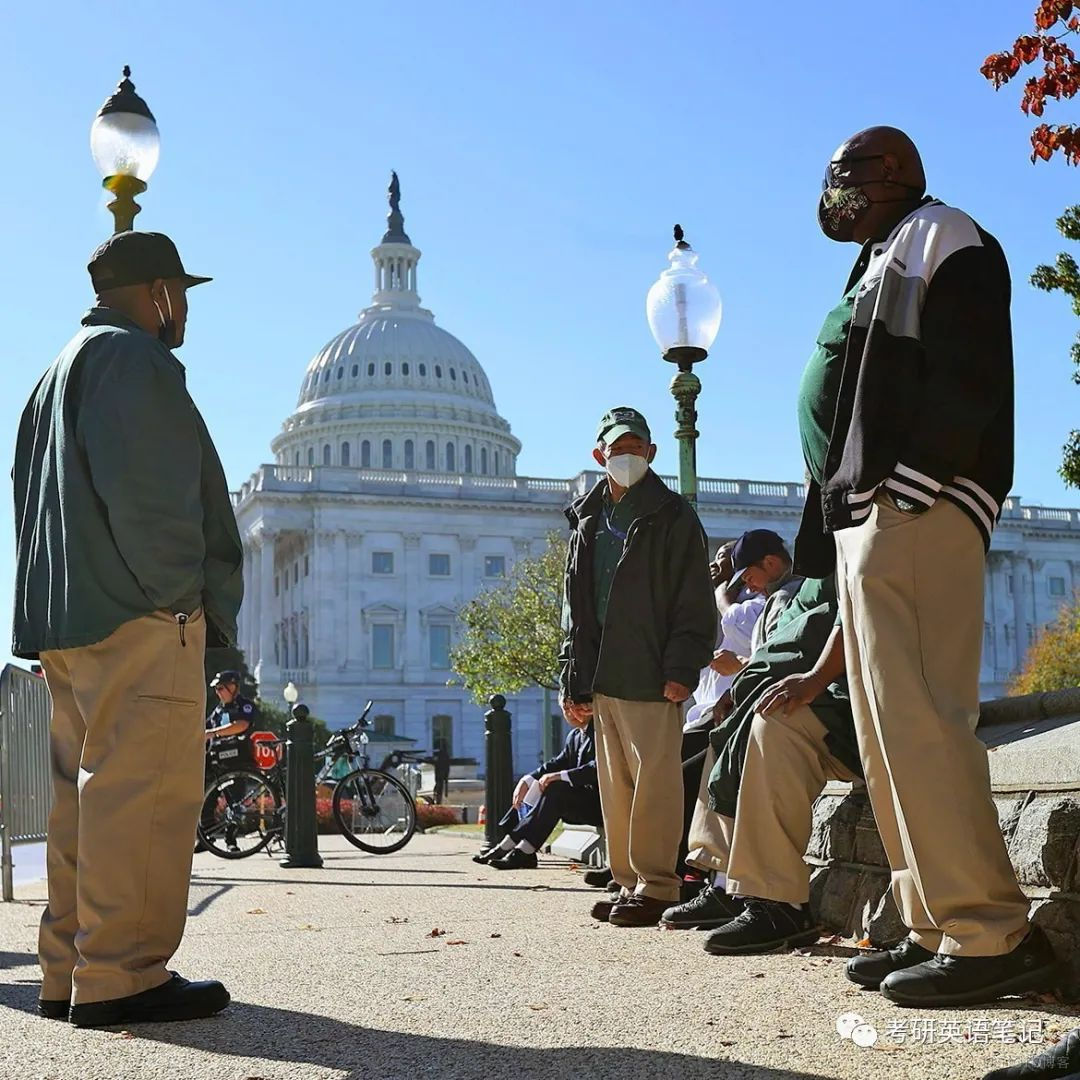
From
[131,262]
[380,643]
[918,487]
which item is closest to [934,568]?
[918,487]

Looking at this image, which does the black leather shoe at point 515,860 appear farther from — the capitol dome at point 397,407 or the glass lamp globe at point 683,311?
the capitol dome at point 397,407

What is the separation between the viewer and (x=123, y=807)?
3.92 m

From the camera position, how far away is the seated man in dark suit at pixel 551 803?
8891 mm

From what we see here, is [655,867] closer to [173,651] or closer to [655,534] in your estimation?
[655,534]

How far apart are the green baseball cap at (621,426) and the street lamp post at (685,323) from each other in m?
2.62

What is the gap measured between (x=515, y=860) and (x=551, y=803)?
809 millimetres

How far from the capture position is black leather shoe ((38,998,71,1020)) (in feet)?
13.3

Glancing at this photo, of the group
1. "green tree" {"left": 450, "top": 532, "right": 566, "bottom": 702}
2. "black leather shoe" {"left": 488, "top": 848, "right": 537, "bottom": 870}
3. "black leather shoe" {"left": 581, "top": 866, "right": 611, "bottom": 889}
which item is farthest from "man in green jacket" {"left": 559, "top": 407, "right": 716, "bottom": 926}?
"green tree" {"left": 450, "top": 532, "right": 566, "bottom": 702}

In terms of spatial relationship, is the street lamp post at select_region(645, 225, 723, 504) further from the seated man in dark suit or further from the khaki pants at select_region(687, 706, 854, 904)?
the khaki pants at select_region(687, 706, 854, 904)

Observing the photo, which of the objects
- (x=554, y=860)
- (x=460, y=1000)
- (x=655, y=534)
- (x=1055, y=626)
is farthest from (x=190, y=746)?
(x=1055, y=626)

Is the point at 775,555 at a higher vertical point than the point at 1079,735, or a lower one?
higher

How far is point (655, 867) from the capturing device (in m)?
6.17

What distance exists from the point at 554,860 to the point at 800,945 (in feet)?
20.7

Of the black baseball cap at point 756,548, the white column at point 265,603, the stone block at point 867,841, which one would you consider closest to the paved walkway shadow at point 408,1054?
the stone block at point 867,841
